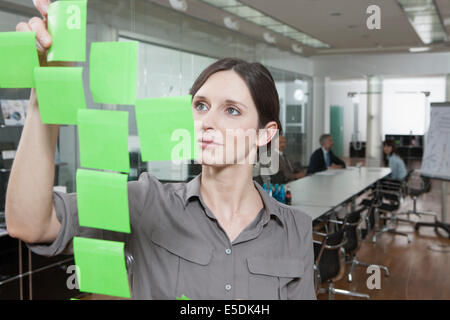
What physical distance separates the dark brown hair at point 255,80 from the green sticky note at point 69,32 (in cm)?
32

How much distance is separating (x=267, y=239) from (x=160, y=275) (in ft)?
0.73

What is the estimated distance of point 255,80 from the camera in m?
0.91

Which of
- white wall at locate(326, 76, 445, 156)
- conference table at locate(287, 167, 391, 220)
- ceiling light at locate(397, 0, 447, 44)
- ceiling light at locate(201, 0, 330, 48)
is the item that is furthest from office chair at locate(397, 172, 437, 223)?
ceiling light at locate(201, 0, 330, 48)

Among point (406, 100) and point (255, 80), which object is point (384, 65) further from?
point (255, 80)

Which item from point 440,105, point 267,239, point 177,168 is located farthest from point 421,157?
point 267,239

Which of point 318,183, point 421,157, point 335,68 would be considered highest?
point 335,68

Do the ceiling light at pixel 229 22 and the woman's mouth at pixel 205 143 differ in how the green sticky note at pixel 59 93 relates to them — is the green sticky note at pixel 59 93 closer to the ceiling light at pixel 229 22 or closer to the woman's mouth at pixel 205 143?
the woman's mouth at pixel 205 143

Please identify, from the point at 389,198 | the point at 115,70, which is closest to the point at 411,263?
the point at 389,198

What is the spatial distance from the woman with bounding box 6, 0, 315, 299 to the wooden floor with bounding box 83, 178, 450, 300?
284 centimetres

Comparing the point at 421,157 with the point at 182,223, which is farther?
the point at 421,157
